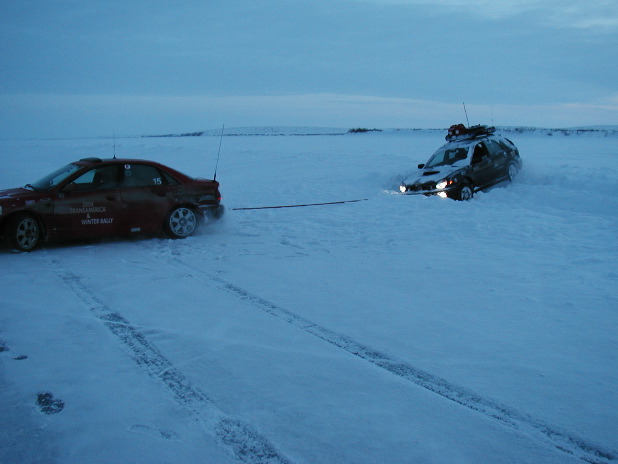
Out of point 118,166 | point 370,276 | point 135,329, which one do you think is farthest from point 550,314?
point 118,166

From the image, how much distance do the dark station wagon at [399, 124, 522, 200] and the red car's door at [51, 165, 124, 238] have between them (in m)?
8.07

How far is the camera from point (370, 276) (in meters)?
7.27

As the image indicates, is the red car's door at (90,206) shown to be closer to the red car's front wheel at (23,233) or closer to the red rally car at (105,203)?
the red rally car at (105,203)

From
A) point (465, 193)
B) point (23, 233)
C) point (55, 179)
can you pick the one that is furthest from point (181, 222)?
point (465, 193)

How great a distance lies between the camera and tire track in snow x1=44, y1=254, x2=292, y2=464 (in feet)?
10.5

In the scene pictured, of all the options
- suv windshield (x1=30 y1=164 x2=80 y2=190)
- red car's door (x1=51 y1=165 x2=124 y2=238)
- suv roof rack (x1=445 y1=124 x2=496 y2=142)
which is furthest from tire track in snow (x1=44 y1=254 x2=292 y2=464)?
suv roof rack (x1=445 y1=124 x2=496 y2=142)

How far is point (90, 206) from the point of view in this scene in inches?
357

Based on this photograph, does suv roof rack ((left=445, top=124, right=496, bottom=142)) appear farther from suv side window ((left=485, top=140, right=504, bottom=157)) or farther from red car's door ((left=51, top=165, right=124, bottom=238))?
red car's door ((left=51, top=165, right=124, bottom=238))

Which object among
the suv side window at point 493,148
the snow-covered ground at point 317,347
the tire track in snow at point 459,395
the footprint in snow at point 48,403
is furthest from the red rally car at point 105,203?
the suv side window at point 493,148

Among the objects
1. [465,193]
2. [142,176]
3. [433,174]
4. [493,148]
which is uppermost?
[493,148]

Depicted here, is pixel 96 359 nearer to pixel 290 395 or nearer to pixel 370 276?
pixel 290 395

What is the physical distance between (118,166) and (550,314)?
24.1 ft

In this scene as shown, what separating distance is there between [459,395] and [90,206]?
7.21m

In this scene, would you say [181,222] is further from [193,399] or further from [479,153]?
[479,153]
